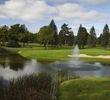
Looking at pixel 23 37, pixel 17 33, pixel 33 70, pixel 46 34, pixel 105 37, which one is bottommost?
pixel 33 70

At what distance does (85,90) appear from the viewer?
16969mm

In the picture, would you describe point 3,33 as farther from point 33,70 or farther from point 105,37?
point 33,70

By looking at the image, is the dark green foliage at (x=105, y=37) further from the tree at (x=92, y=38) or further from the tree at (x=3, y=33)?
the tree at (x=3, y=33)

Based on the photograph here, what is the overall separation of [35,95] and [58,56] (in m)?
47.6

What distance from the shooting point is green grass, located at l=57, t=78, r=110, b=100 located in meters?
15.6

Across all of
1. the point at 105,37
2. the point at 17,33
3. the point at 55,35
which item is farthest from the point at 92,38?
the point at 17,33

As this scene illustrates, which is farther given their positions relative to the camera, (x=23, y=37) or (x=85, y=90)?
(x=23, y=37)

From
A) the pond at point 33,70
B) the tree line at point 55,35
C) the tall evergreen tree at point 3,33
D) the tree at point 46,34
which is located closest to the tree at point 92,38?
the tree line at point 55,35

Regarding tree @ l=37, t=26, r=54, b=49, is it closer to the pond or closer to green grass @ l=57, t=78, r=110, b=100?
the pond

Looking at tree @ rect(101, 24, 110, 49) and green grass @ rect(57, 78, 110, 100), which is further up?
tree @ rect(101, 24, 110, 49)

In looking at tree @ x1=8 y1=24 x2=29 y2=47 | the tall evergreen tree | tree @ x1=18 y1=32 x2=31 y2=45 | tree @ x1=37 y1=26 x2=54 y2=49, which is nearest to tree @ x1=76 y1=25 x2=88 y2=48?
tree @ x1=37 y1=26 x2=54 y2=49

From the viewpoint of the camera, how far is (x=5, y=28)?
114125 mm

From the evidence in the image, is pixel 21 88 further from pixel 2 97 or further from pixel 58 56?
pixel 58 56

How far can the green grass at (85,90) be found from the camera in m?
15.6
